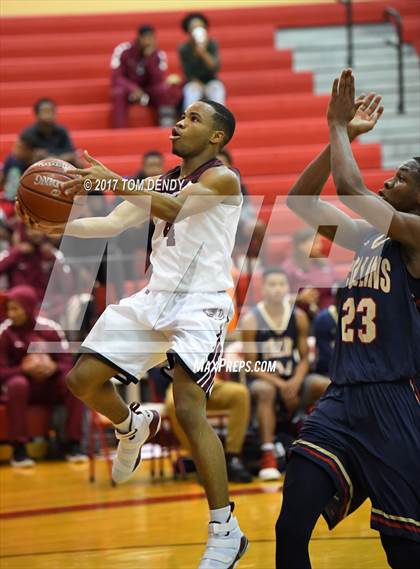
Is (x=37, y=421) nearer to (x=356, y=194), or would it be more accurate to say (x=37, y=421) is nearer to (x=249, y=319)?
(x=249, y=319)

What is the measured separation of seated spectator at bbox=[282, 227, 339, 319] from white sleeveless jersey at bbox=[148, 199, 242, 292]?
373 cm

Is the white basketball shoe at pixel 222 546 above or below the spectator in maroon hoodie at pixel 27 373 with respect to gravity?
below

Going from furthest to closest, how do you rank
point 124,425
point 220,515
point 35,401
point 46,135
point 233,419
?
1. point 46,135
2. point 35,401
3. point 233,419
4. point 124,425
5. point 220,515

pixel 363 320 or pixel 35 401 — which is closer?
pixel 363 320

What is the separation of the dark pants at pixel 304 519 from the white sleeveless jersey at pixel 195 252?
111 centimetres

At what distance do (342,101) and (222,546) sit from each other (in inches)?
75.6

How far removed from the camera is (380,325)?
4.33 metres

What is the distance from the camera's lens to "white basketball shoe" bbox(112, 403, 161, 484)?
17.2 ft

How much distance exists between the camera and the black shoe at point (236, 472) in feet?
25.7

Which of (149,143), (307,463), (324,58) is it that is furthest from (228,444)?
(324,58)

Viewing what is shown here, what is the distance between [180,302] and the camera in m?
4.96

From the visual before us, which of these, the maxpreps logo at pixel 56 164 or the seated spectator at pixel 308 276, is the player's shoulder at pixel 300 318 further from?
the maxpreps logo at pixel 56 164

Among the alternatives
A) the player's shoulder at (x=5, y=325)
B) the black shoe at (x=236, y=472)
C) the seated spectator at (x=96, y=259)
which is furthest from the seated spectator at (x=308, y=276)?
the player's shoulder at (x=5, y=325)

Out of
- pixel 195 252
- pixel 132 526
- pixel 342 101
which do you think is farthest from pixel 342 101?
pixel 132 526
